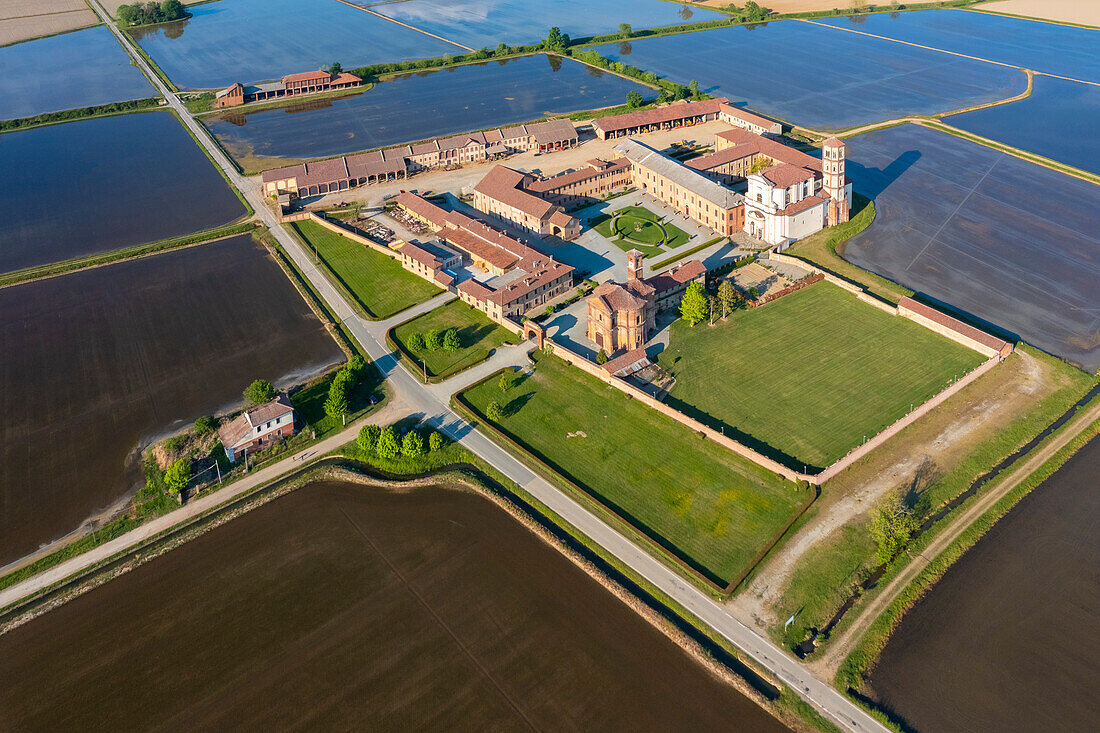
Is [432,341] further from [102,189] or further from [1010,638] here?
[102,189]

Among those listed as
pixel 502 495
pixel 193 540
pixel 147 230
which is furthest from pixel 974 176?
pixel 147 230

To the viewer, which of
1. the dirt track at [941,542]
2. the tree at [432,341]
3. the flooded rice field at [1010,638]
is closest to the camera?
the flooded rice field at [1010,638]

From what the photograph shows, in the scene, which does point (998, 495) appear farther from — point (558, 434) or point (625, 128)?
point (625, 128)

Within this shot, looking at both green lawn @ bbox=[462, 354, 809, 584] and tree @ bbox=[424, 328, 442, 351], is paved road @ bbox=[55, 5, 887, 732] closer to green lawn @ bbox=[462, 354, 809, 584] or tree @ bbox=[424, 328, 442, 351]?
green lawn @ bbox=[462, 354, 809, 584]

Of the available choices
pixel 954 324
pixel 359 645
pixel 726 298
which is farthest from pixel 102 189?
pixel 954 324

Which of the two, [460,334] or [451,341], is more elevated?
[451,341]

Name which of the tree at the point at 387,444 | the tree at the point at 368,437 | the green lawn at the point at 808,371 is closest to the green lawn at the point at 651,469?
the green lawn at the point at 808,371

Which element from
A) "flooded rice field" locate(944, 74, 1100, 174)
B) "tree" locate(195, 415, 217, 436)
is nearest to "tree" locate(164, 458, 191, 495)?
"tree" locate(195, 415, 217, 436)

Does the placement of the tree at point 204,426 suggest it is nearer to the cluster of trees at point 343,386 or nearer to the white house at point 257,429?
the white house at point 257,429
